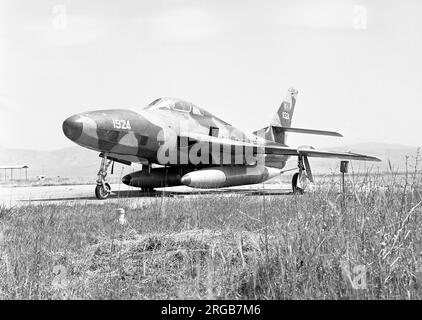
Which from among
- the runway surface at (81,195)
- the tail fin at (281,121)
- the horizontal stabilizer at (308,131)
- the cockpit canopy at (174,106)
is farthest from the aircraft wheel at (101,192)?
the horizontal stabilizer at (308,131)

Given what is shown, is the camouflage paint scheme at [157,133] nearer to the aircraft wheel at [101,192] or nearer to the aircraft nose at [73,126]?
the aircraft nose at [73,126]

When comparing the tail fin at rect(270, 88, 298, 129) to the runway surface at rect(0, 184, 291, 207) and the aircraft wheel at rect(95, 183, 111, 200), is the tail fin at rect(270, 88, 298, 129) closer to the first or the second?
the runway surface at rect(0, 184, 291, 207)

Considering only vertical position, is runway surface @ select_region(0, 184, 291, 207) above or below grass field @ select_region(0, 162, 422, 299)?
below

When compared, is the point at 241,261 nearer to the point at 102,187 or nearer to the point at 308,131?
the point at 102,187

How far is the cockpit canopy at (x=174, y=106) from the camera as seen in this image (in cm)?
1492

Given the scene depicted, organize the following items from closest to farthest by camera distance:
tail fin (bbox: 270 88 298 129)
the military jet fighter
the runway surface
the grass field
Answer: the grass field, the runway surface, the military jet fighter, tail fin (bbox: 270 88 298 129)

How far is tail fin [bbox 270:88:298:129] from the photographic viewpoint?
76.8 ft

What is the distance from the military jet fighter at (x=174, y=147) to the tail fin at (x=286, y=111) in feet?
12.4

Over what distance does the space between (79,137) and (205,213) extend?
6008 millimetres

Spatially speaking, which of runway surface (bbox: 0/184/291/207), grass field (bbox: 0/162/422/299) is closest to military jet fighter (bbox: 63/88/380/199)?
runway surface (bbox: 0/184/291/207)

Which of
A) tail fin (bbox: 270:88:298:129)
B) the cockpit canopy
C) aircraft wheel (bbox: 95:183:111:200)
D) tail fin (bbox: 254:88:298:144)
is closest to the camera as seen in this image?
aircraft wheel (bbox: 95:183:111:200)

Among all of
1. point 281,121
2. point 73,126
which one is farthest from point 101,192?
point 281,121
